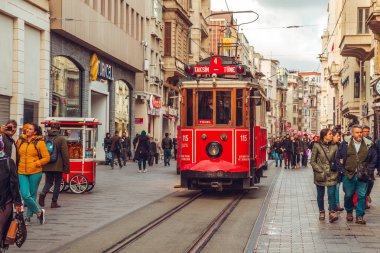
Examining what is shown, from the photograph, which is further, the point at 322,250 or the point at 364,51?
the point at 364,51

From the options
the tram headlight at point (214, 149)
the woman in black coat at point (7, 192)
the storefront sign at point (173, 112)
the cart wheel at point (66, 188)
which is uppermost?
the storefront sign at point (173, 112)

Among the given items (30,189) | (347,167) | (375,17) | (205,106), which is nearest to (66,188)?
(205,106)

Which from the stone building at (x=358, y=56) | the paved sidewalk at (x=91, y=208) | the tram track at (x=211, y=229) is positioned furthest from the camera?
the stone building at (x=358, y=56)

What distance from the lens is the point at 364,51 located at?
1900 inches

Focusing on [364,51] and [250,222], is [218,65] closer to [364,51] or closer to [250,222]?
[250,222]

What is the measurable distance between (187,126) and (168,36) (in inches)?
1496

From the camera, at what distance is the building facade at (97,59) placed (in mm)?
32094

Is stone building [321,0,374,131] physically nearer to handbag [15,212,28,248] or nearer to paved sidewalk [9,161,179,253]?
paved sidewalk [9,161,179,253]

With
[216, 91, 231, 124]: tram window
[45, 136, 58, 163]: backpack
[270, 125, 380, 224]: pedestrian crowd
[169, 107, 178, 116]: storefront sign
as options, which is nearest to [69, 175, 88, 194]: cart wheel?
[216, 91, 231, 124]: tram window

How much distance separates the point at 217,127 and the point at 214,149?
0.58m

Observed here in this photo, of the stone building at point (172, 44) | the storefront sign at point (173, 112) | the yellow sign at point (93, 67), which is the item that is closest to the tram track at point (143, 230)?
the yellow sign at point (93, 67)

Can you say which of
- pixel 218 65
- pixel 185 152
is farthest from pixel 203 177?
pixel 218 65

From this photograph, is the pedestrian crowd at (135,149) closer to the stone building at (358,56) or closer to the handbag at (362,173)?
the stone building at (358,56)

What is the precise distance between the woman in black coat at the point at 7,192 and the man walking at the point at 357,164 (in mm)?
6622
